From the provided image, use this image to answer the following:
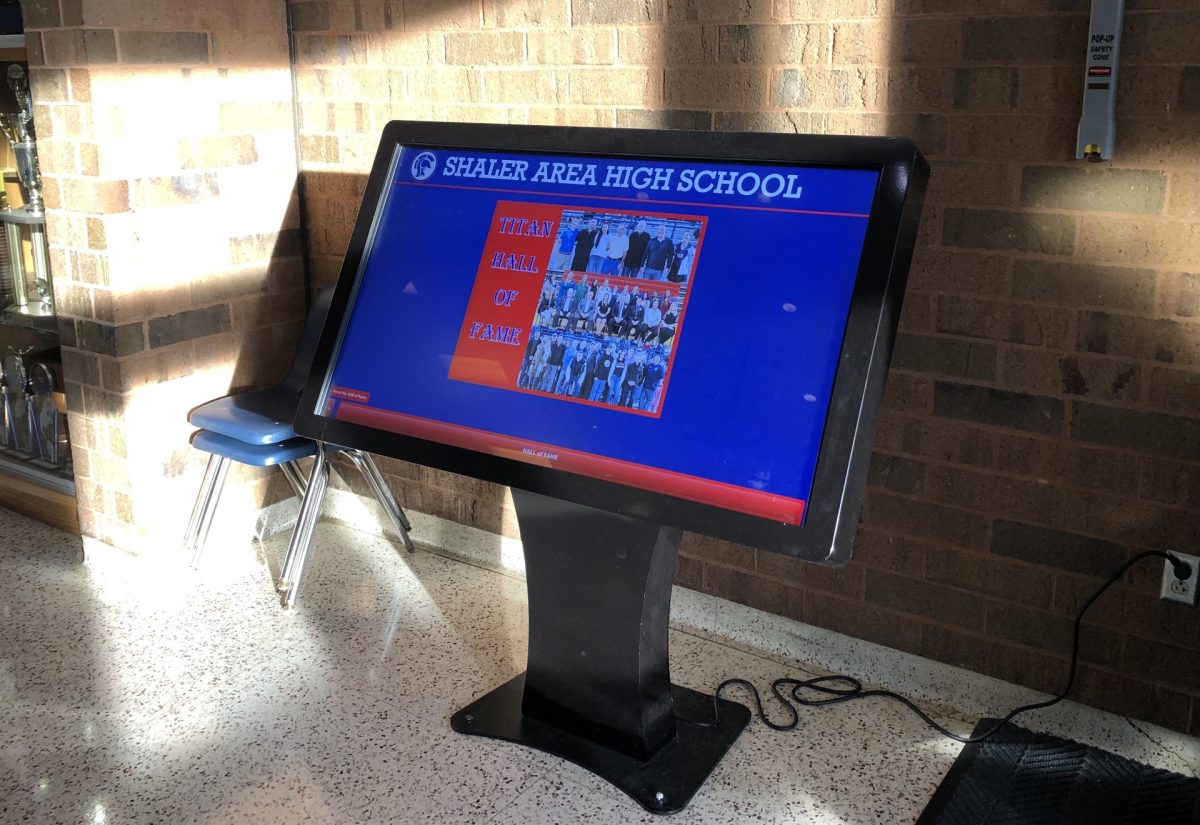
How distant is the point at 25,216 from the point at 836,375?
9.03ft

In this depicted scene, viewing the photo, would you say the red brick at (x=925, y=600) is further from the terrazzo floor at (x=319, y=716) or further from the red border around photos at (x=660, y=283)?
the red border around photos at (x=660, y=283)

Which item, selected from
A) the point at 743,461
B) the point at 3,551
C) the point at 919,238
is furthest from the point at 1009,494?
the point at 3,551

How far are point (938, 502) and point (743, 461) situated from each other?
0.92 meters

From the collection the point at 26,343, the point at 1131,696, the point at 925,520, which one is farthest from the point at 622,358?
the point at 26,343

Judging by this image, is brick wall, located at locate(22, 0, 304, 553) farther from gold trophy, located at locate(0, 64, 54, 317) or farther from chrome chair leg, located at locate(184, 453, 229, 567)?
gold trophy, located at locate(0, 64, 54, 317)

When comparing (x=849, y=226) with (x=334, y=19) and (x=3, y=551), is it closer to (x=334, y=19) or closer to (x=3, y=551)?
(x=334, y=19)

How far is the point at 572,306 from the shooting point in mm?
2084

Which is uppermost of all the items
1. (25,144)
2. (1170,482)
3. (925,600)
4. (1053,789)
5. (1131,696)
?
(25,144)

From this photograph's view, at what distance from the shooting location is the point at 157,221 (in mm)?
3166

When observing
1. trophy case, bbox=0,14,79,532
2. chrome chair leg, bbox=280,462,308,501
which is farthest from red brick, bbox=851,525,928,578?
trophy case, bbox=0,14,79,532

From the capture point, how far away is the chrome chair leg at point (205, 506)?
10.6ft

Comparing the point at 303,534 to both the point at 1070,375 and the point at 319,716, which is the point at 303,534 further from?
the point at 1070,375

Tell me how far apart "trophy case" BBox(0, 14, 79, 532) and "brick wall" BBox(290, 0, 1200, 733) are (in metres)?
1.71

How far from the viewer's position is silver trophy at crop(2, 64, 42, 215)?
11.3ft
